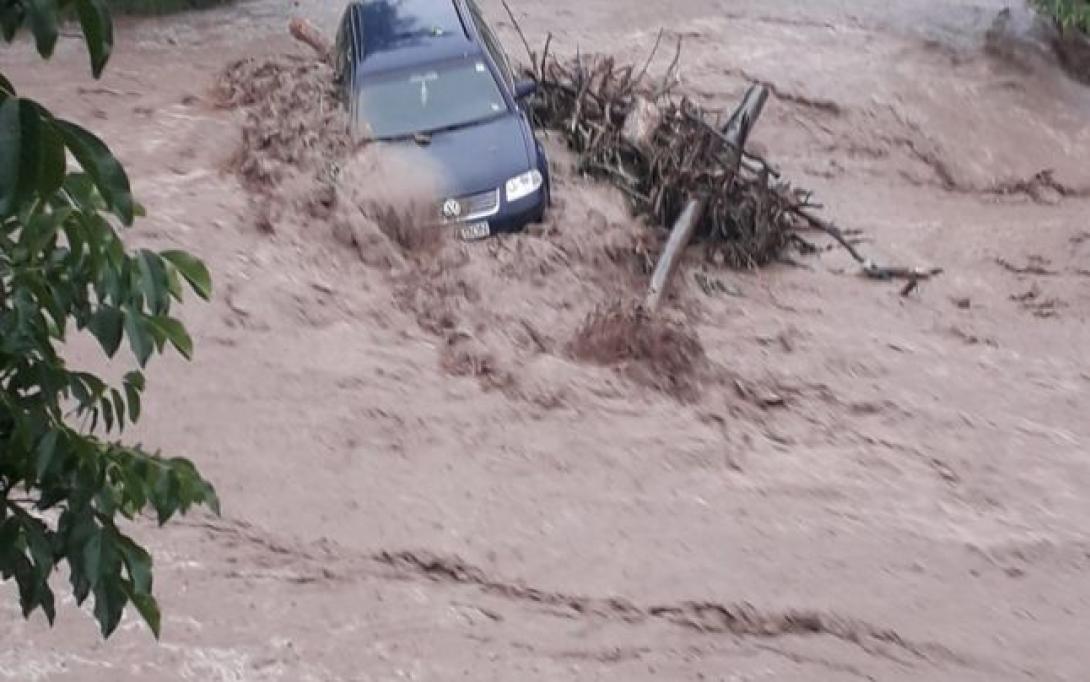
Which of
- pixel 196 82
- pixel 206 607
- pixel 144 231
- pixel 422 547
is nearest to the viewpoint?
pixel 206 607

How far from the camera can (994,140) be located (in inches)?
627

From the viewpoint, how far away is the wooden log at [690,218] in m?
10.7

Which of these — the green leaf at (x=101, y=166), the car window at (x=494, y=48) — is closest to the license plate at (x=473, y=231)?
the car window at (x=494, y=48)

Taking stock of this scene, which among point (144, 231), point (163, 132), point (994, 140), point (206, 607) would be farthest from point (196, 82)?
point (206, 607)

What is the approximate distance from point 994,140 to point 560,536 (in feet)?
33.3

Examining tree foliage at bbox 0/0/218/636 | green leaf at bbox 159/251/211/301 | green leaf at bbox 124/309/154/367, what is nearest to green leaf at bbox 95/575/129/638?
tree foliage at bbox 0/0/218/636

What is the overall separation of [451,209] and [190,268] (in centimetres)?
797

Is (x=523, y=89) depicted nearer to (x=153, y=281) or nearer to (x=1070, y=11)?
(x=1070, y=11)

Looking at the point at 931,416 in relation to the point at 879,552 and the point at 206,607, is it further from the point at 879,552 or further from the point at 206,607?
the point at 206,607

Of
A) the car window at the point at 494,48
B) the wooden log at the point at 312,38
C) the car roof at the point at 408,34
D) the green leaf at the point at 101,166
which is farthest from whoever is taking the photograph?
the wooden log at the point at 312,38

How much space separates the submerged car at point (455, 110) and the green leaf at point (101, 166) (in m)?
8.48

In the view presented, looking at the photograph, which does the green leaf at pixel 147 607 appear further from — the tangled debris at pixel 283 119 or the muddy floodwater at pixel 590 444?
the tangled debris at pixel 283 119

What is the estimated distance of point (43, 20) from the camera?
1.99 m

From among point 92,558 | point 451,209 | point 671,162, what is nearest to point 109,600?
point 92,558
